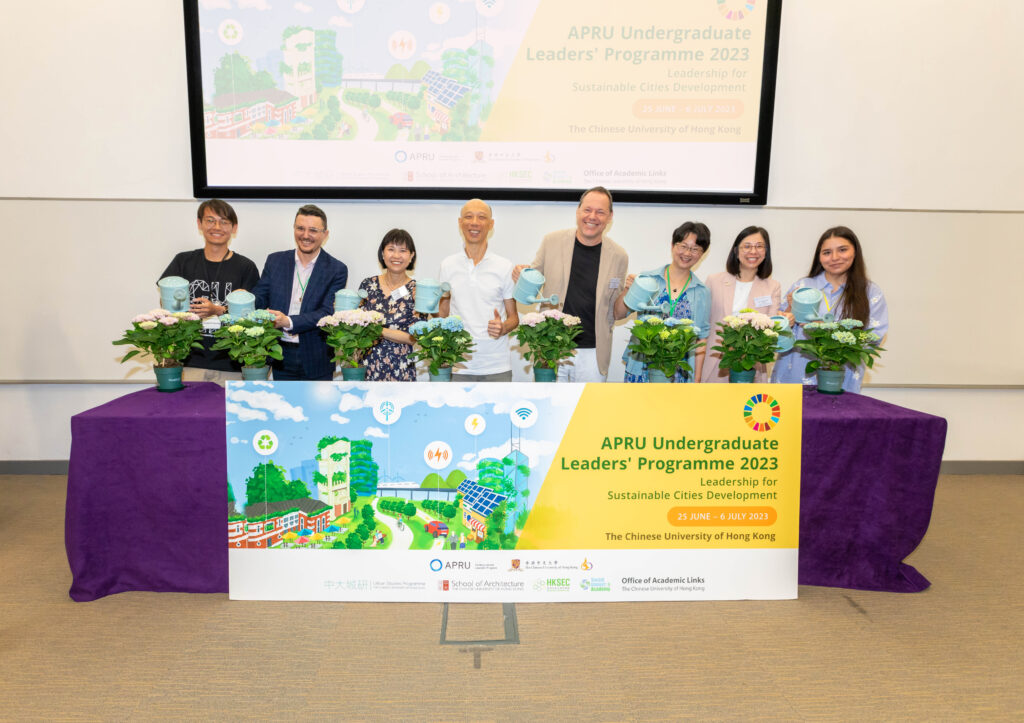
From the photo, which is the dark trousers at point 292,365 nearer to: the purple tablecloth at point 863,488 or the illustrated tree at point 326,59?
the illustrated tree at point 326,59

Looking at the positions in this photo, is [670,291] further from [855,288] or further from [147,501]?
[147,501]

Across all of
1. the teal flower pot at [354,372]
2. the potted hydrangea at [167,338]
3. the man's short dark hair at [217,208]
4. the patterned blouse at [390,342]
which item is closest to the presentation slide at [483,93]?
the man's short dark hair at [217,208]

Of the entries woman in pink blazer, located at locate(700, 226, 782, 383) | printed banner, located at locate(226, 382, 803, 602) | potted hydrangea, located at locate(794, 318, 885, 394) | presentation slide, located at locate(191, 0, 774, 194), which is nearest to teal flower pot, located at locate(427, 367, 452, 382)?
printed banner, located at locate(226, 382, 803, 602)

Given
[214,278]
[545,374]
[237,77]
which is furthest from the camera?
[237,77]

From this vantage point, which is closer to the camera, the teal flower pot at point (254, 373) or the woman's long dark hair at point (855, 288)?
the teal flower pot at point (254, 373)

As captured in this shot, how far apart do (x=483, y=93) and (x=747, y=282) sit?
6.44 ft

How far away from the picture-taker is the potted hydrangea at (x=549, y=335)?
236 cm

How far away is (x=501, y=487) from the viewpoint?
217 centimetres

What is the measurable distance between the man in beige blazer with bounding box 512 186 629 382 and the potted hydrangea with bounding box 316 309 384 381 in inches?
31.4

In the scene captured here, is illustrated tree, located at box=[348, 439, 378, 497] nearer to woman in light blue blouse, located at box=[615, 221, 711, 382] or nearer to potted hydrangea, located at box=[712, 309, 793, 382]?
woman in light blue blouse, located at box=[615, 221, 711, 382]

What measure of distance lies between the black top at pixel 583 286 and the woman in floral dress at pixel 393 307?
78 centimetres

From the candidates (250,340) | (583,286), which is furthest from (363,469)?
(583,286)

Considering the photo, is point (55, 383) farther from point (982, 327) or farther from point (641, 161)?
point (982, 327)

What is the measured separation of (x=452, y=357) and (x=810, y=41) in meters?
3.18
